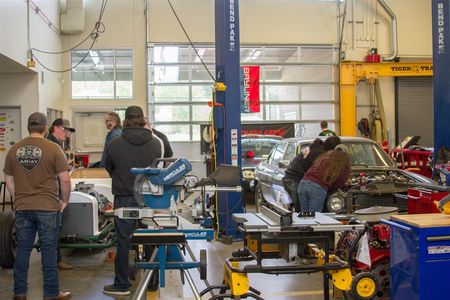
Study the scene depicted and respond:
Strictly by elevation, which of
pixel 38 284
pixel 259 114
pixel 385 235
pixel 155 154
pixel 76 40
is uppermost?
pixel 76 40

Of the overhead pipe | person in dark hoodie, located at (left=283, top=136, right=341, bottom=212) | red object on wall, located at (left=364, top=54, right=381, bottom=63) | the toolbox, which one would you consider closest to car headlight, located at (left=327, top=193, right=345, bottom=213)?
person in dark hoodie, located at (left=283, top=136, right=341, bottom=212)

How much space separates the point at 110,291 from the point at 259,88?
10.9 metres

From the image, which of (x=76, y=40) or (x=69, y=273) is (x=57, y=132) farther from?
(x=76, y=40)

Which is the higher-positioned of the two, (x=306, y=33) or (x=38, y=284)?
(x=306, y=33)

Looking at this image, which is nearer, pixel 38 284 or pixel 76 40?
pixel 38 284

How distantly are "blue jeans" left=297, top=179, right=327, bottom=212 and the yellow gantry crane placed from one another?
9.86m

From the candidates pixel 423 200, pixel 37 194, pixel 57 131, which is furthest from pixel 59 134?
pixel 423 200

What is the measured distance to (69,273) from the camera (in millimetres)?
5766

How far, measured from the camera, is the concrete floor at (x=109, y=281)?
4900mm

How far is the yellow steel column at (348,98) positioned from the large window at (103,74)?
634 cm

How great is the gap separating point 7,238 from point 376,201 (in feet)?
14.9

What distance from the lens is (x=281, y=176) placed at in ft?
25.5

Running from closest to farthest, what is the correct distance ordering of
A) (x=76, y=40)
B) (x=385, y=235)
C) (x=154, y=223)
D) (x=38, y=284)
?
(x=154, y=223)
(x=385, y=235)
(x=38, y=284)
(x=76, y=40)

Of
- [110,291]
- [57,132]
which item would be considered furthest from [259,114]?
[110,291]
